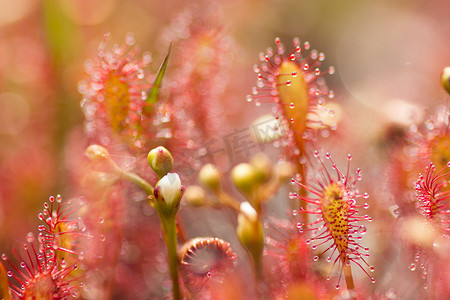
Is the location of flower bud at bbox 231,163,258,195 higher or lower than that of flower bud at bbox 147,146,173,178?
higher

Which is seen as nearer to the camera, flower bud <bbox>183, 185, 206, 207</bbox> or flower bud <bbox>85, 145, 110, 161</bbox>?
flower bud <bbox>85, 145, 110, 161</bbox>

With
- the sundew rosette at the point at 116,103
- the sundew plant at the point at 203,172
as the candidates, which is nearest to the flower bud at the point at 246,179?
the sundew plant at the point at 203,172

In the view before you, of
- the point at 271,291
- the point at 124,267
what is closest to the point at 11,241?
the point at 124,267

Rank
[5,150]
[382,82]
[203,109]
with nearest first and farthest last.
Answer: [203,109]
[5,150]
[382,82]

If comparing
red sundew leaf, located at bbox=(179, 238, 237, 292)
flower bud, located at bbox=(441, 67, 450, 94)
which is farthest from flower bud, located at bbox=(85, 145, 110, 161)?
flower bud, located at bbox=(441, 67, 450, 94)

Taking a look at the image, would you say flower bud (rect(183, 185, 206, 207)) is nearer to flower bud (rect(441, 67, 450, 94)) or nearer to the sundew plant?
the sundew plant

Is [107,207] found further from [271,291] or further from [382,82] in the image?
[382,82]

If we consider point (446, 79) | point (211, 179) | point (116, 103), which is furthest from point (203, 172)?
point (446, 79)
